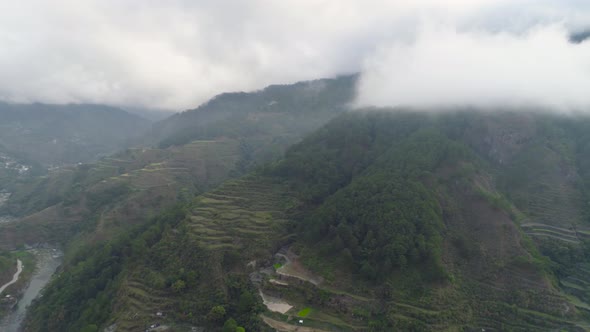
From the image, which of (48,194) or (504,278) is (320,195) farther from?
(48,194)

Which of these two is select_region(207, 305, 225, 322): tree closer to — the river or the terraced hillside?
the terraced hillside


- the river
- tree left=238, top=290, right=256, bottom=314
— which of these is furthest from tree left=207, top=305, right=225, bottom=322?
the river

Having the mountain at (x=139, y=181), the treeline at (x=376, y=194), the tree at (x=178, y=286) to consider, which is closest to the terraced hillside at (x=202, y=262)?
the tree at (x=178, y=286)

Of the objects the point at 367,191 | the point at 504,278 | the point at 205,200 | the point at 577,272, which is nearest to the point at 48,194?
the point at 205,200

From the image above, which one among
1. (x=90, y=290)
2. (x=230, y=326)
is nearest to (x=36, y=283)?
(x=90, y=290)

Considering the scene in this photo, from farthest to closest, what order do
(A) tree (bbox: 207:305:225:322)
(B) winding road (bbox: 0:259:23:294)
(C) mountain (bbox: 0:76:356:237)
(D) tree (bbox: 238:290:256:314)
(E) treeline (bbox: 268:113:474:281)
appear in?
(C) mountain (bbox: 0:76:356:237), (B) winding road (bbox: 0:259:23:294), (E) treeline (bbox: 268:113:474:281), (D) tree (bbox: 238:290:256:314), (A) tree (bbox: 207:305:225:322)

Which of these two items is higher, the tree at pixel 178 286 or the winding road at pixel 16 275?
the tree at pixel 178 286

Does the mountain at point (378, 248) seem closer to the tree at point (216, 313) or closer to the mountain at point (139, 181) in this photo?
the tree at point (216, 313)
